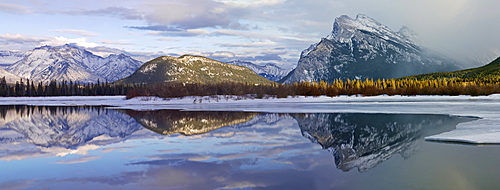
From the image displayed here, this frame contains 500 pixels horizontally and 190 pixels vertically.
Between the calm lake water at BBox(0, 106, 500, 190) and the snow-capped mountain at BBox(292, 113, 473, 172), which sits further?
the snow-capped mountain at BBox(292, 113, 473, 172)

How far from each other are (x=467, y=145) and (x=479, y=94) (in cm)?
9294

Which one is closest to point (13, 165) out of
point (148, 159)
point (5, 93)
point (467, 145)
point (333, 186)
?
point (148, 159)

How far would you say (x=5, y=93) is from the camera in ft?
605

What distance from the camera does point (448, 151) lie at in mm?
15695

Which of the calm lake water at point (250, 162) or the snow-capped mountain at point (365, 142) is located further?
the snow-capped mountain at point (365, 142)

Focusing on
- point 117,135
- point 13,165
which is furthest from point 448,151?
point 117,135

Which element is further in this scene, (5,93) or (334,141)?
(5,93)

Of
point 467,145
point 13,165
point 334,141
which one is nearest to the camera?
point 13,165

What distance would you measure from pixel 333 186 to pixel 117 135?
676 inches

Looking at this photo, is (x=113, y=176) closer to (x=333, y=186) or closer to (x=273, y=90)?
(x=333, y=186)

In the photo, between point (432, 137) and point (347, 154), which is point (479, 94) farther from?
point (347, 154)

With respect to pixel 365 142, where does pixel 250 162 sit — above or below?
below

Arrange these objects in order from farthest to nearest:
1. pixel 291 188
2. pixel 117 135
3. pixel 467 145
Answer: pixel 117 135, pixel 467 145, pixel 291 188

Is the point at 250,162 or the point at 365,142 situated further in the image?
the point at 365,142
